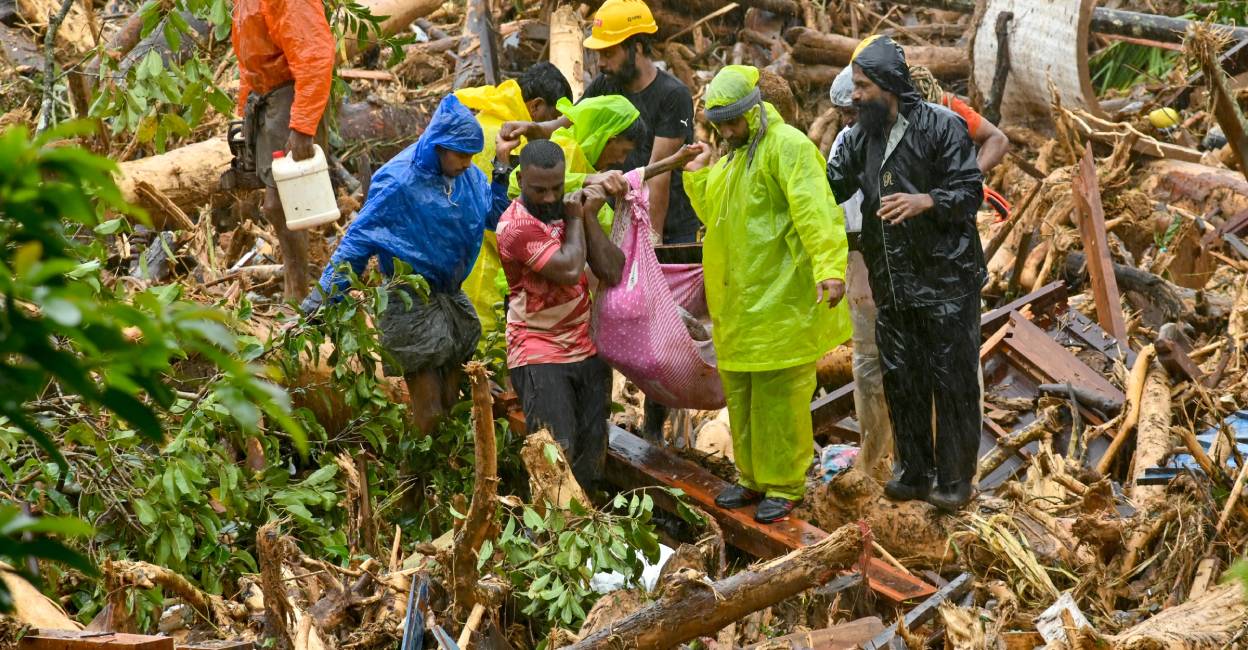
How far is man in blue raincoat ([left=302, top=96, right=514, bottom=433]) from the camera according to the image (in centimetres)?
522

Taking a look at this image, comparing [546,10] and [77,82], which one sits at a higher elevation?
[77,82]

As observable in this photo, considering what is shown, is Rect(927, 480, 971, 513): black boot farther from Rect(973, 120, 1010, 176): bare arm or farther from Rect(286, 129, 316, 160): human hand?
Rect(286, 129, 316, 160): human hand

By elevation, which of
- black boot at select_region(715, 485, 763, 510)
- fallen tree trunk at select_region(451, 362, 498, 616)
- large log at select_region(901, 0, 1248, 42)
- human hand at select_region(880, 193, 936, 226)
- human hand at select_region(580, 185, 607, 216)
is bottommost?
black boot at select_region(715, 485, 763, 510)

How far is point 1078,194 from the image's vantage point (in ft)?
25.0

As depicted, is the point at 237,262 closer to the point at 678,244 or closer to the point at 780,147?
the point at 678,244

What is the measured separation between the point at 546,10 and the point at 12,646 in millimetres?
7924

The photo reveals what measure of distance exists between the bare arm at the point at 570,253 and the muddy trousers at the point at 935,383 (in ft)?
3.91

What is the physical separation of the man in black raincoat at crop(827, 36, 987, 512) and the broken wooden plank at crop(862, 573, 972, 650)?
1.71ft

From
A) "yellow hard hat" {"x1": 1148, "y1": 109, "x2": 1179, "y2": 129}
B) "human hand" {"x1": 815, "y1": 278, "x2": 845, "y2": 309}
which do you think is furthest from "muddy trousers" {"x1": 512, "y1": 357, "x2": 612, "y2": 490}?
"yellow hard hat" {"x1": 1148, "y1": 109, "x2": 1179, "y2": 129}

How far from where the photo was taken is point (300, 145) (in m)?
5.80

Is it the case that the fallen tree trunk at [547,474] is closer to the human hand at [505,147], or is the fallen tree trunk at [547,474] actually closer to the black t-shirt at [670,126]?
the human hand at [505,147]

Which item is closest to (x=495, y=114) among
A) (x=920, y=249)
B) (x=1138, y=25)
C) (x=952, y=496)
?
(x=920, y=249)

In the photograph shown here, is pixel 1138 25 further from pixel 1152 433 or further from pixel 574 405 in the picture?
pixel 574 405

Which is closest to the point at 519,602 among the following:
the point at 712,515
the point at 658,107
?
the point at 712,515
